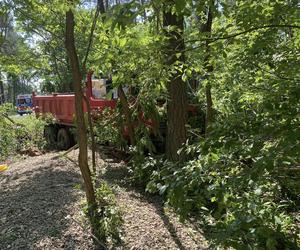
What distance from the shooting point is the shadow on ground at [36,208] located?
4.42 metres

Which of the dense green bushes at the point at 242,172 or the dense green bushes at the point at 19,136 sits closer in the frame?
the dense green bushes at the point at 242,172

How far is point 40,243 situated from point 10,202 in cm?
158

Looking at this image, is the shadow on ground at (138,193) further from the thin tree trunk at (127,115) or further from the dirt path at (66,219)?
the thin tree trunk at (127,115)

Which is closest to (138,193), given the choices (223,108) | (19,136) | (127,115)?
(127,115)

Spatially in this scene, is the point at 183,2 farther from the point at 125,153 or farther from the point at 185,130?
the point at 125,153

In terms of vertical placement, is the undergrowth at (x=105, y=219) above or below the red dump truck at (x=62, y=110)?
below

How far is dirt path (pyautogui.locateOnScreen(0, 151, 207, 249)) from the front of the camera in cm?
443

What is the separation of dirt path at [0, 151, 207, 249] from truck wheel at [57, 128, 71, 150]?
4.88 metres

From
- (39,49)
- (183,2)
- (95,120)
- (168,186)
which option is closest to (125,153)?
(95,120)

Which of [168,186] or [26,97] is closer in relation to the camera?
[168,186]

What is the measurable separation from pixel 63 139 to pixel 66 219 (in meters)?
7.58

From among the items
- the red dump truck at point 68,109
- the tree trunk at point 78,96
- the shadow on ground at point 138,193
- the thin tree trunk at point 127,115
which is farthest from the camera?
the red dump truck at point 68,109

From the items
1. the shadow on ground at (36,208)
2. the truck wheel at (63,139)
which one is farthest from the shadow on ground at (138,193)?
the truck wheel at (63,139)

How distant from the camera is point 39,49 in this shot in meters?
12.2
